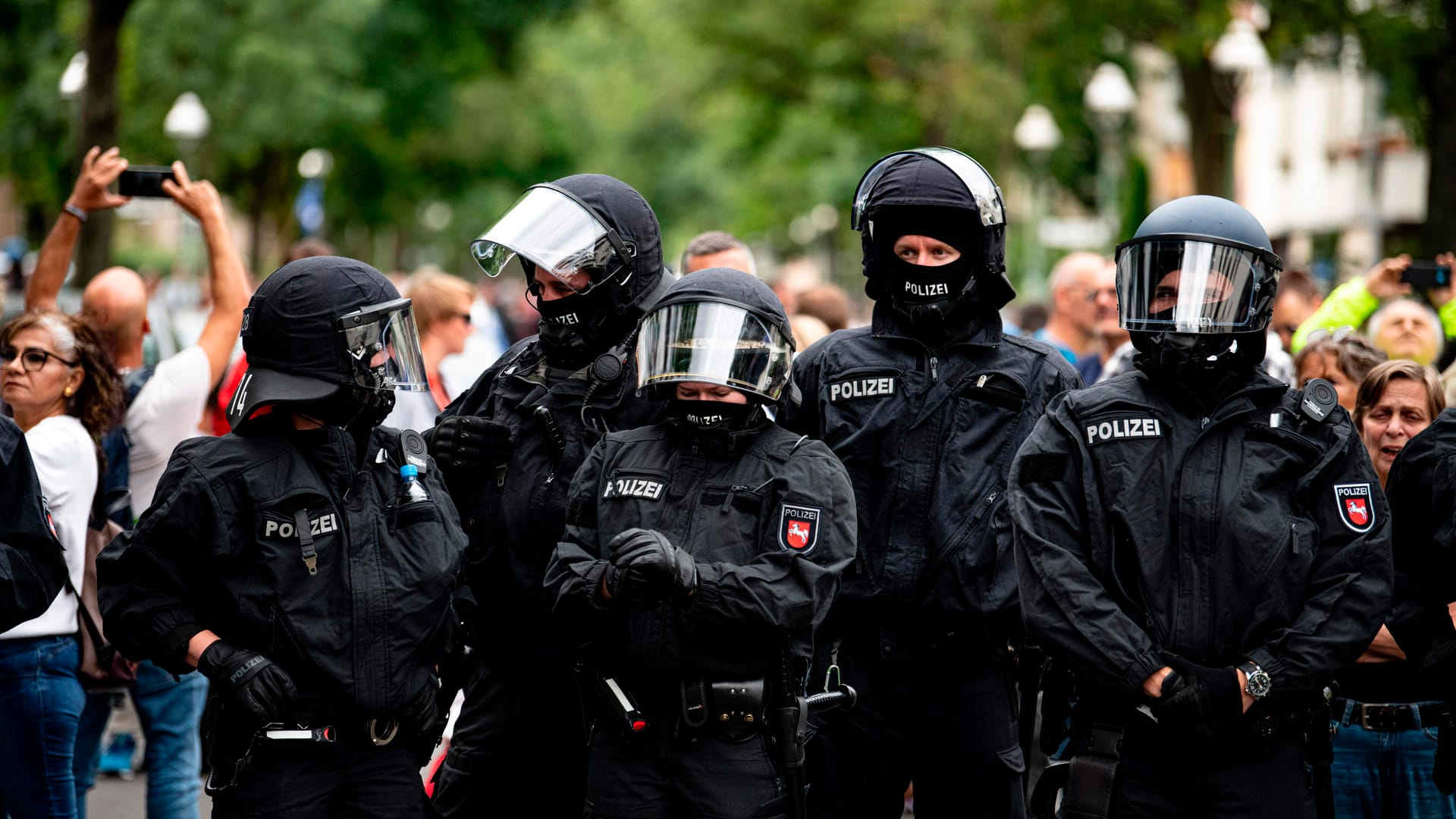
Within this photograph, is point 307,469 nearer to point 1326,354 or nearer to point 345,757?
point 345,757

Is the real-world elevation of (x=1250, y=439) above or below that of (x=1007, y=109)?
below

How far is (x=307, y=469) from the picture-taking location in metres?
4.13

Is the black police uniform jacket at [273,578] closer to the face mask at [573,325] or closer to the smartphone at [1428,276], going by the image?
the face mask at [573,325]

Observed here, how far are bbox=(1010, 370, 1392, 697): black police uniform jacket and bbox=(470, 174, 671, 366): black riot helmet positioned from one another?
1415 mm

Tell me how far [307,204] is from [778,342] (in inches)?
990

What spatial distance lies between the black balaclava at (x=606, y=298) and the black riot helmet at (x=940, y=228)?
2.08ft

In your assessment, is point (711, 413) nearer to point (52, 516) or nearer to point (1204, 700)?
point (1204, 700)

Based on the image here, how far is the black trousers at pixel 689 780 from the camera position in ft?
13.4

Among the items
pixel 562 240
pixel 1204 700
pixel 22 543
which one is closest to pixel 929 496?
pixel 1204 700

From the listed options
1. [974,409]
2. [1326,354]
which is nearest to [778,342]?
[974,409]

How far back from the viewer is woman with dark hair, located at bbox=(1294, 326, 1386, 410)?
6031 millimetres

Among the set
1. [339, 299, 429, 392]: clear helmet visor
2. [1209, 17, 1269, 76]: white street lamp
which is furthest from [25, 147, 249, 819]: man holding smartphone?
[1209, 17, 1269, 76]: white street lamp

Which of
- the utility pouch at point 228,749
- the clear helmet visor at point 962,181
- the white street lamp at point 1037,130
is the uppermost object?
the white street lamp at point 1037,130

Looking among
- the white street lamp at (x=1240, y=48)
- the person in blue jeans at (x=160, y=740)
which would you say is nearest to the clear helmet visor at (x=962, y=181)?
the person in blue jeans at (x=160, y=740)
